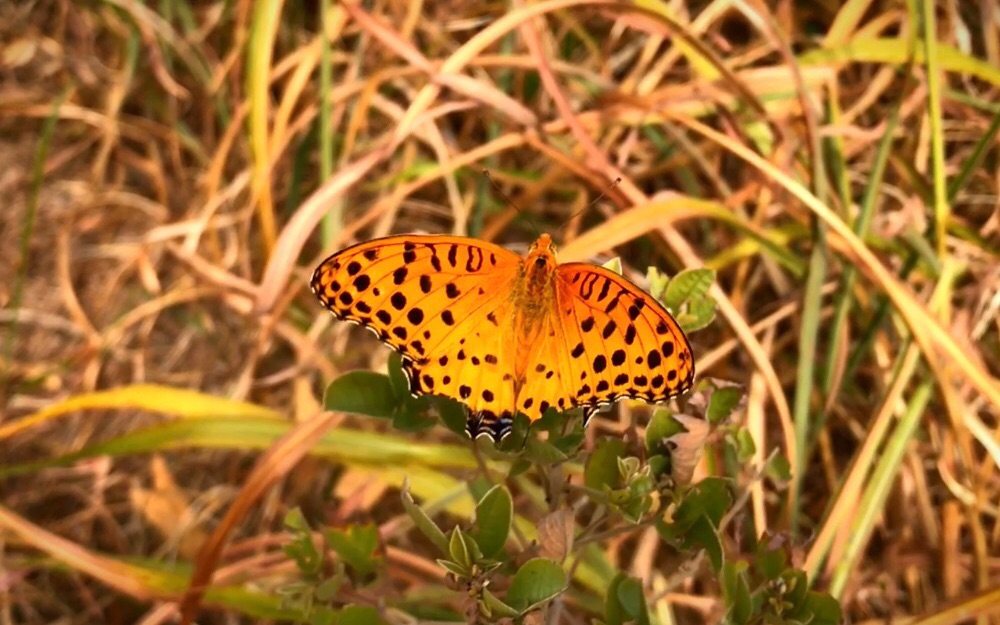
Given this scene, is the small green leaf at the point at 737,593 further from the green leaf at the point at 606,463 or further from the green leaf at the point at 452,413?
the green leaf at the point at 452,413

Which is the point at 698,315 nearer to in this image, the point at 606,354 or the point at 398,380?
the point at 606,354

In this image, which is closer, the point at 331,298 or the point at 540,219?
the point at 331,298

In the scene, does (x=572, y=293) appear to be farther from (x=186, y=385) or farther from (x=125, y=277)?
(x=125, y=277)

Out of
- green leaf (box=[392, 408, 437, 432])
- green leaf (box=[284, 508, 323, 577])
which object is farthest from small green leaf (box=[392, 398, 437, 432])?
green leaf (box=[284, 508, 323, 577])

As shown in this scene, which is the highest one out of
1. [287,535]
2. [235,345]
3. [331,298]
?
[331,298]

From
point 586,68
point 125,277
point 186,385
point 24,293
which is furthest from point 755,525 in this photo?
point 24,293

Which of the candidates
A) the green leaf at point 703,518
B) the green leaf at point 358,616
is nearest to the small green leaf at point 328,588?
the green leaf at point 358,616

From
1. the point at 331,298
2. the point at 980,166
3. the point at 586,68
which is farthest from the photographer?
the point at 586,68

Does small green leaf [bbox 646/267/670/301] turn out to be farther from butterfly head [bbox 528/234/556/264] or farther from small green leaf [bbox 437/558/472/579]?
small green leaf [bbox 437/558/472/579]
